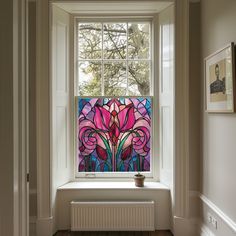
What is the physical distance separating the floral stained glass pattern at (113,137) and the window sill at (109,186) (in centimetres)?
19

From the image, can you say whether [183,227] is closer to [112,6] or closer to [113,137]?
[113,137]

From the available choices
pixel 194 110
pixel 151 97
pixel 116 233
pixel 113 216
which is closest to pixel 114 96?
pixel 151 97

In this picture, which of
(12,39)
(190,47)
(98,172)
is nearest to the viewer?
(12,39)

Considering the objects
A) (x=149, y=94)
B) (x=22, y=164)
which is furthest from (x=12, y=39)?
(x=149, y=94)

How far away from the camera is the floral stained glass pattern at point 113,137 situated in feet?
11.2

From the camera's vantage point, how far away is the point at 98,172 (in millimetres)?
3416

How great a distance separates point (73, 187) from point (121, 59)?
157 centimetres

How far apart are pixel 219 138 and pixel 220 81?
0.47 metres

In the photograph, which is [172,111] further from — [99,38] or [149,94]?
[99,38]

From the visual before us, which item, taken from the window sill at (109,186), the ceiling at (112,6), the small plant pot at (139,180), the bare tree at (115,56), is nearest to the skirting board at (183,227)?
the window sill at (109,186)

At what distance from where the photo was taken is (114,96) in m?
3.42

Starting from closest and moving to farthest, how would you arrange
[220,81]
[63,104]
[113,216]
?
[220,81] → [113,216] → [63,104]

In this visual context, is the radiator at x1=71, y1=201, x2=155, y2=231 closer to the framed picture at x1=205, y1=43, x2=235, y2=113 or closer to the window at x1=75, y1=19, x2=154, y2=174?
the window at x1=75, y1=19, x2=154, y2=174

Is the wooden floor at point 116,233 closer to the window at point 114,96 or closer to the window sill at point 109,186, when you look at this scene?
the window sill at point 109,186
